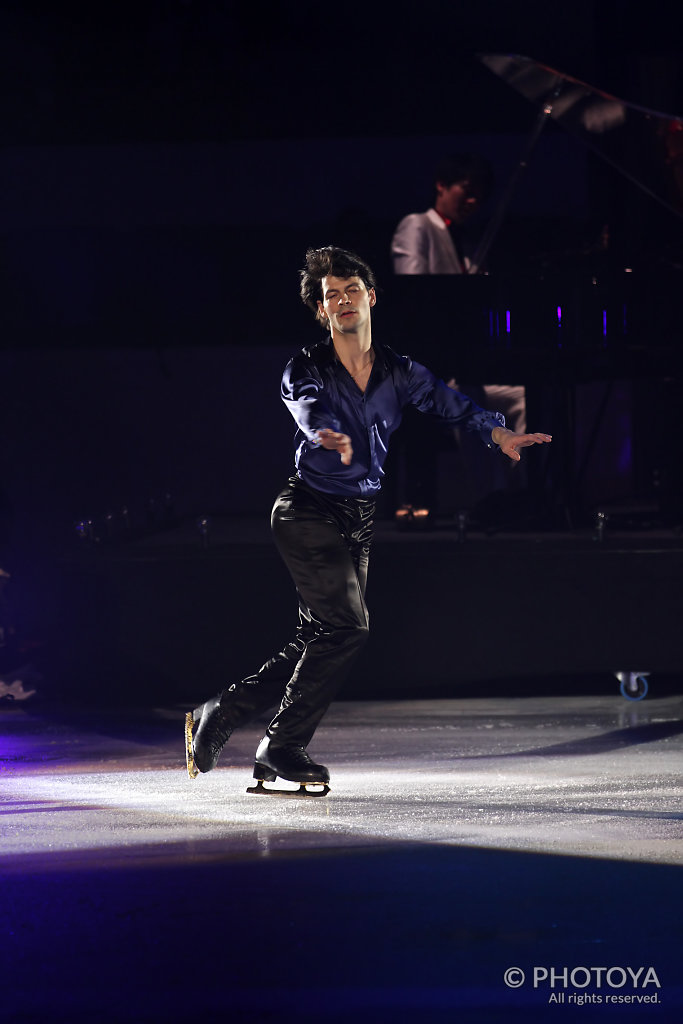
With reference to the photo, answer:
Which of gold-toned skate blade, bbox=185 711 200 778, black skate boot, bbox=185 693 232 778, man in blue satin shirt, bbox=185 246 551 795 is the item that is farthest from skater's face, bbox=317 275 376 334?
gold-toned skate blade, bbox=185 711 200 778

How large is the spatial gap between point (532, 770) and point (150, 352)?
5385mm

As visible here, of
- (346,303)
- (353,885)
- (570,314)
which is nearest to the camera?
(353,885)

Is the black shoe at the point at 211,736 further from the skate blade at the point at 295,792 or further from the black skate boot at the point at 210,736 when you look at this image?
the skate blade at the point at 295,792

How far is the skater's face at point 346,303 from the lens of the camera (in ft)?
12.4

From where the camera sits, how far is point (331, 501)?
377cm

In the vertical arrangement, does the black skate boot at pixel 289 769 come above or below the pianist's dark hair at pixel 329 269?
below

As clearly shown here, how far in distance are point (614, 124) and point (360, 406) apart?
10.6ft

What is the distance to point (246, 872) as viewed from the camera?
3041 mm

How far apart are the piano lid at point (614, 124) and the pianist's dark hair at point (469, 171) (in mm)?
363

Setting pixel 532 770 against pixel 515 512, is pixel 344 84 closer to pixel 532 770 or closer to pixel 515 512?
pixel 515 512

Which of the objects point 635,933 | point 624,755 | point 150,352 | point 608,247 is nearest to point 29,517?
point 150,352

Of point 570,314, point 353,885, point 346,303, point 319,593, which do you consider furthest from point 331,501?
point 570,314

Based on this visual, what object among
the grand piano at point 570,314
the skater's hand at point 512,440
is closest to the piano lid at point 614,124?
the grand piano at point 570,314

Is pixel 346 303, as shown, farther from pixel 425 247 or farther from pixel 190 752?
pixel 425 247
